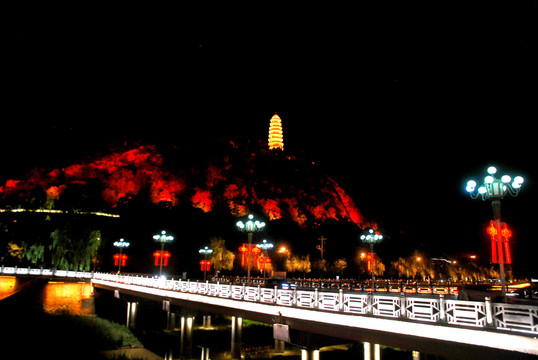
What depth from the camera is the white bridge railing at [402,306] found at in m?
11.6

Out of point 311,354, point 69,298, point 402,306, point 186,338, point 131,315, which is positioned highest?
point 402,306

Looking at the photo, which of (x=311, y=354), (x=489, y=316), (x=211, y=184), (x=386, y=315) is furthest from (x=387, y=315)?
(x=211, y=184)

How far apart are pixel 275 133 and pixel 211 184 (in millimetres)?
41222

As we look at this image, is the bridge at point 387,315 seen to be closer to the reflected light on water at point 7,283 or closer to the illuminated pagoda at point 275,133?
the reflected light on water at point 7,283

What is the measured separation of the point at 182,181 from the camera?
93.9 meters

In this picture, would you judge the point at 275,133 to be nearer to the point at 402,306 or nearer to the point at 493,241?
the point at 493,241

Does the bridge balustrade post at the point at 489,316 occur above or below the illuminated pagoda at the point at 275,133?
below

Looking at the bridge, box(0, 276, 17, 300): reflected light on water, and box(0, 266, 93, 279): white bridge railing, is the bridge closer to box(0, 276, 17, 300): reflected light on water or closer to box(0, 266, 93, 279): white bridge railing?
box(0, 266, 93, 279): white bridge railing

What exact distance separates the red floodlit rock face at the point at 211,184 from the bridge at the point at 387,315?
61.9 metres

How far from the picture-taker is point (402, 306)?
14031 millimetres

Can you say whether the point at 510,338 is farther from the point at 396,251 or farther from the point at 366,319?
the point at 396,251

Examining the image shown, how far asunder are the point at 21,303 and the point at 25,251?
21.3 m

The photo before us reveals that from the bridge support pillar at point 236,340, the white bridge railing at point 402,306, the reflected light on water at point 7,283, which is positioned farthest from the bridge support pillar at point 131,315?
the white bridge railing at point 402,306

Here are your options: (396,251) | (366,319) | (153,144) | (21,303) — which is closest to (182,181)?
(153,144)
